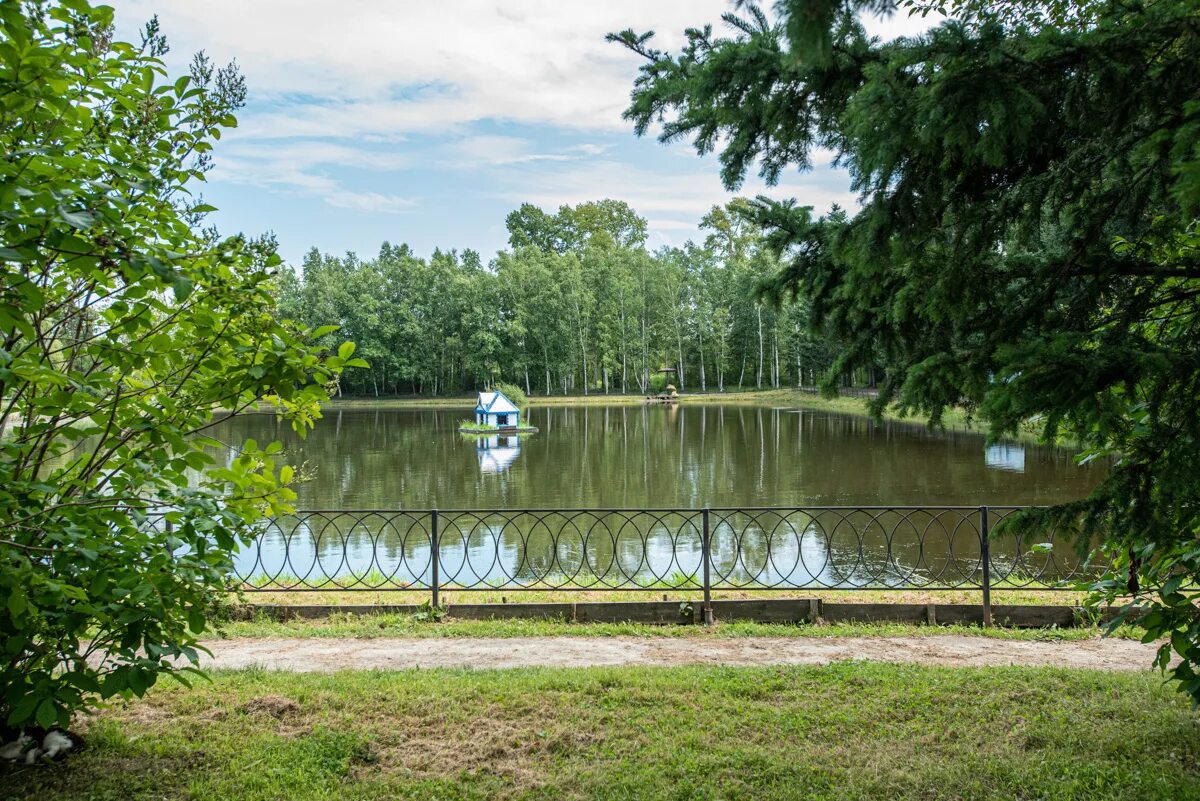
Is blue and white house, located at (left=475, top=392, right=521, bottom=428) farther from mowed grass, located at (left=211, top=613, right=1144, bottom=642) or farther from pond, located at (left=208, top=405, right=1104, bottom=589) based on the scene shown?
mowed grass, located at (left=211, top=613, right=1144, bottom=642)

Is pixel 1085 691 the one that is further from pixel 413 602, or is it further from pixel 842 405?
pixel 842 405

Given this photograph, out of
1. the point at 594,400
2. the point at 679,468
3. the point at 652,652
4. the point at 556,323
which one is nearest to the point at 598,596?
the point at 652,652

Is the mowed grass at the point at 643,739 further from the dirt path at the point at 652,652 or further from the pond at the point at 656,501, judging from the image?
the pond at the point at 656,501

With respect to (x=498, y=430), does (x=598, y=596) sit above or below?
below

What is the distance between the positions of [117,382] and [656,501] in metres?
14.0

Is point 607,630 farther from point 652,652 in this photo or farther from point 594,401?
point 594,401

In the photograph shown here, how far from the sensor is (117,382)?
313 cm

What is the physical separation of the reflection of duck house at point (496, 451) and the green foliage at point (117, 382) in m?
19.1

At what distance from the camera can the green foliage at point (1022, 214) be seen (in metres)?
2.74

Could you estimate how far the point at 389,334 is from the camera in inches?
2462

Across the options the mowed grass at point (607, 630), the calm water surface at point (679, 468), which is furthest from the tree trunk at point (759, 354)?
the mowed grass at point (607, 630)

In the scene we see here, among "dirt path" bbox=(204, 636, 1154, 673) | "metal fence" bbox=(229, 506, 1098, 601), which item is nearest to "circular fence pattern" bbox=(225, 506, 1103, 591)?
"metal fence" bbox=(229, 506, 1098, 601)

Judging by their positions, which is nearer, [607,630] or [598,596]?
[607,630]

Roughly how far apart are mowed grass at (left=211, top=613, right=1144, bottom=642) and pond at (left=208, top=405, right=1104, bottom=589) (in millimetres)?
640
